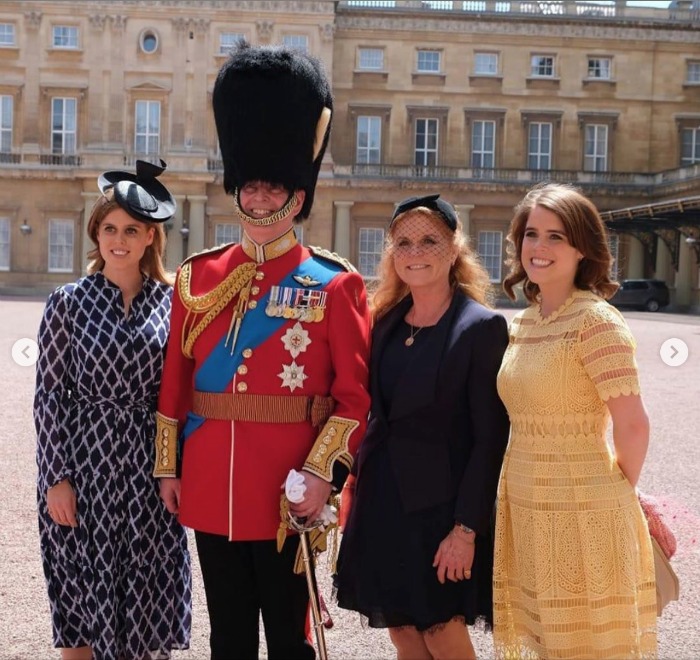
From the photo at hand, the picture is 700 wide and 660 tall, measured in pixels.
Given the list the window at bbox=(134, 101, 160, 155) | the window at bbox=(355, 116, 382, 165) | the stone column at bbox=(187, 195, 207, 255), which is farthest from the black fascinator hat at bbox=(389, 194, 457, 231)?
the window at bbox=(355, 116, 382, 165)

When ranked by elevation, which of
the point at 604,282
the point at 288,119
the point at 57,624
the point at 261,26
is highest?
the point at 261,26

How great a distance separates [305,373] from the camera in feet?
9.18

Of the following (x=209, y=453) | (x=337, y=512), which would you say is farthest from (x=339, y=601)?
(x=209, y=453)

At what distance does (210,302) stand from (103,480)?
2.14ft

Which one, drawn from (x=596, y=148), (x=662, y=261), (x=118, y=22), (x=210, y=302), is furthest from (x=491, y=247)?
(x=210, y=302)

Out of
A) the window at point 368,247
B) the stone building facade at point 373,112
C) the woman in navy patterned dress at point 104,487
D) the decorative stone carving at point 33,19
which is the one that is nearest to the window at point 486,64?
the stone building facade at point 373,112

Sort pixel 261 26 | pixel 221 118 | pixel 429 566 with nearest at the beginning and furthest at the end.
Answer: pixel 429 566 → pixel 221 118 → pixel 261 26

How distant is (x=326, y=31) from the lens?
106 ft

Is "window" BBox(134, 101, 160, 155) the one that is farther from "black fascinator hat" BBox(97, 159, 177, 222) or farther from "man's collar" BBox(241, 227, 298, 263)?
"man's collar" BBox(241, 227, 298, 263)

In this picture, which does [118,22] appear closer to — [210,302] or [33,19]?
[33,19]

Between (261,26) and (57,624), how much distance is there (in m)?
31.5

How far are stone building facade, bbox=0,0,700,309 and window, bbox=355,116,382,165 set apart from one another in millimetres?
49

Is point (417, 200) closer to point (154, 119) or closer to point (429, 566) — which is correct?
point (429, 566)

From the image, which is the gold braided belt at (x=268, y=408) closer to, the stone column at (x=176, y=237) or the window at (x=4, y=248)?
the stone column at (x=176, y=237)
